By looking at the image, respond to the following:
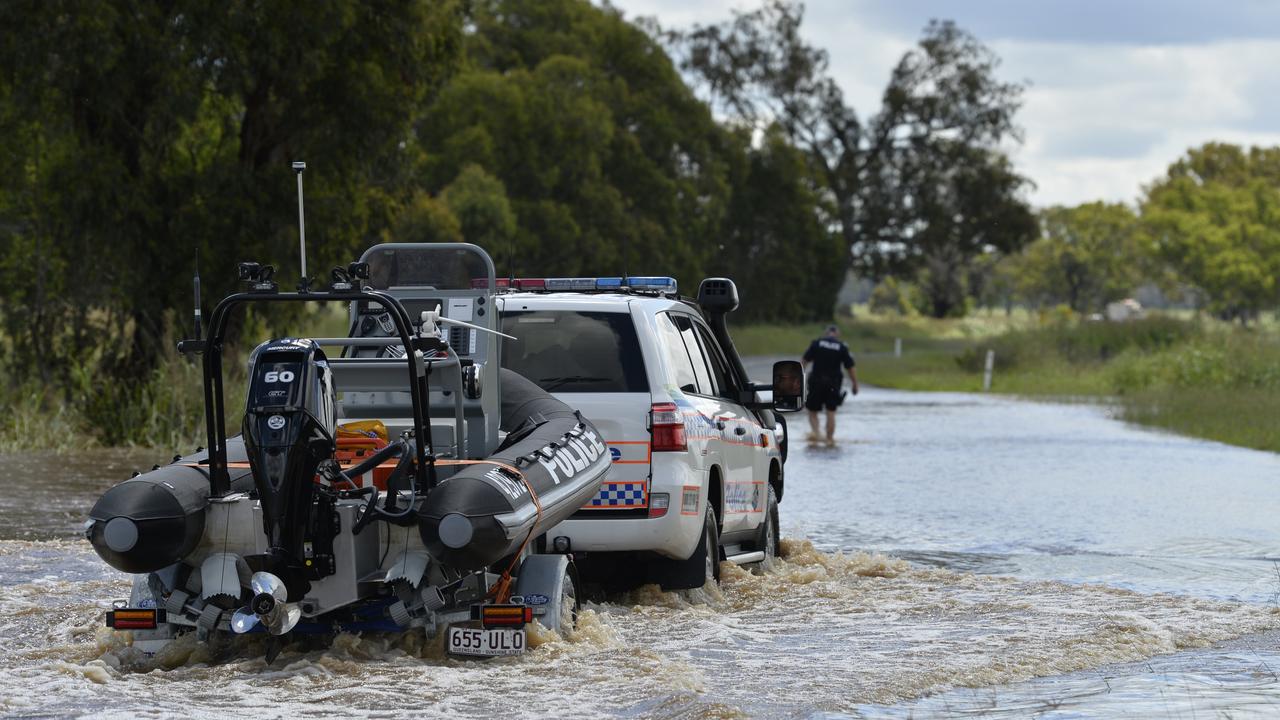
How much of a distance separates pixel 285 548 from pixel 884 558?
6074 mm

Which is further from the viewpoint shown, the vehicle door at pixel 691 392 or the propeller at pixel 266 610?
the vehicle door at pixel 691 392

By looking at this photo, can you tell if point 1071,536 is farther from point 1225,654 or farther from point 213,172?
point 213,172

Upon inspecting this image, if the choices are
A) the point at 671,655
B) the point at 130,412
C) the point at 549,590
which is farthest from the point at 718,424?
the point at 130,412

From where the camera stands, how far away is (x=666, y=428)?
10625 millimetres

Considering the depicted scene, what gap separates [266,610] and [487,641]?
0.95m

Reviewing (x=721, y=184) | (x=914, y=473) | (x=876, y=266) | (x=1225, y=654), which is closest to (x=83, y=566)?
(x=1225, y=654)

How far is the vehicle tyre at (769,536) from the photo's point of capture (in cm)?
1276

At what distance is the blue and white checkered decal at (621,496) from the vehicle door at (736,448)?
111cm

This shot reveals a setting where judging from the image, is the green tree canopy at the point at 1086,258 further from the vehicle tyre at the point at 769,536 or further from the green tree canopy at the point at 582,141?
the vehicle tyre at the point at 769,536

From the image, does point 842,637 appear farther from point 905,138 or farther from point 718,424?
point 905,138

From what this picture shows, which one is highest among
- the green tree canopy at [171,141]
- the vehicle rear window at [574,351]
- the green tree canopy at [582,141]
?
the green tree canopy at [582,141]

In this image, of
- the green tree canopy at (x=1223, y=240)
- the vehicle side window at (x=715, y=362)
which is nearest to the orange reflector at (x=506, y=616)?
the vehicle side window at (x=715, y=362)

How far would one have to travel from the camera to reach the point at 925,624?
10.3 m

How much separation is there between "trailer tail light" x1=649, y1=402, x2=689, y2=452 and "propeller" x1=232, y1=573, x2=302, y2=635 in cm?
301
